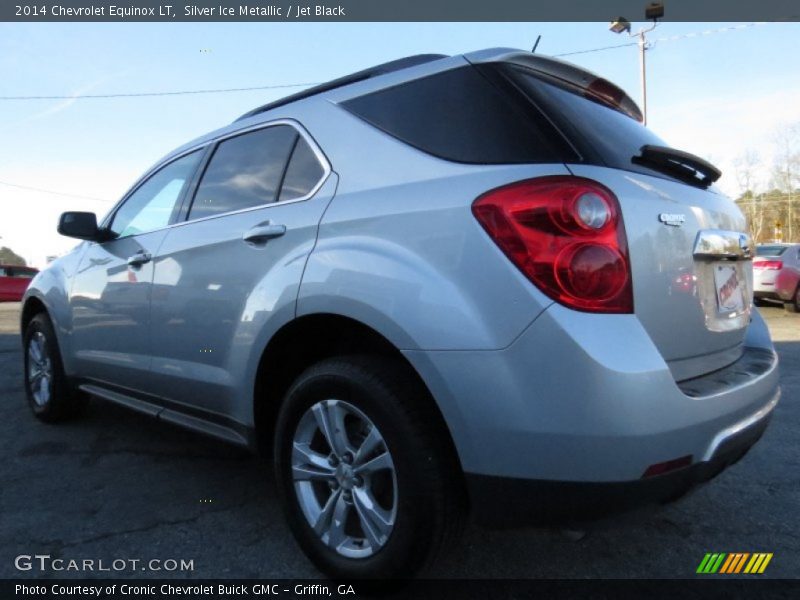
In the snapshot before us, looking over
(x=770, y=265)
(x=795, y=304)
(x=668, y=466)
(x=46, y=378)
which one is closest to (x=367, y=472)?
(x=668, y=466)

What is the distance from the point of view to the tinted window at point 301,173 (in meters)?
2.26

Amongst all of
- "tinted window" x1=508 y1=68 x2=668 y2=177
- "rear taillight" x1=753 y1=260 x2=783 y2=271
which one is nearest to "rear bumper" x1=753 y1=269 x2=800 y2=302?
"rear taillight" x1=753 y1=260 x2=783 y2=271

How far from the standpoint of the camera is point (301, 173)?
7.64 ft

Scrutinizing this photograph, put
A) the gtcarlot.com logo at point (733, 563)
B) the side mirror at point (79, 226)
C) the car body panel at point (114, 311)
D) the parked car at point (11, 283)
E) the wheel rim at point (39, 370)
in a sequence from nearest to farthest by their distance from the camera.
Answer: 1. the gtcarlot.com logo at point (733, 563)
2. the car body panel at point (114, 311)
3. the side mirror at point (79, 226)
4. the wheel rim at point (39, 370)
5. the parked car at point (11, 283)

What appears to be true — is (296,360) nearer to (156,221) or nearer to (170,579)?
(170,579)

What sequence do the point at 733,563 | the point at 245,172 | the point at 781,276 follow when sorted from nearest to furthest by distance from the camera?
the point at 733,563 → the point at 245,172 → the point at 781,276

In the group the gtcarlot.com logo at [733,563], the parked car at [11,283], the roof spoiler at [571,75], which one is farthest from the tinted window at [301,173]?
the parked car at [11,283]

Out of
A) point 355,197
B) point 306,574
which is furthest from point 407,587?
point 355,197

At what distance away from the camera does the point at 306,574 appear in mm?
2084

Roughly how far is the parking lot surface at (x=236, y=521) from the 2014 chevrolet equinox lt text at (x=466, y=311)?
31 centimetres

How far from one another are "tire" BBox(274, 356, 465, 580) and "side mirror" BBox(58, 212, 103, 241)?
7.01ft

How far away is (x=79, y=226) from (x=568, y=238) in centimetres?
301

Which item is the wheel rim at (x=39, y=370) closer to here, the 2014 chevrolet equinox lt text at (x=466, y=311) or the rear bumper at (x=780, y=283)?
the 2014 chevrolet equinox lt text at (x=466, y=311)

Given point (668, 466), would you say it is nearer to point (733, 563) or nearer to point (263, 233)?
point (733, 563)
